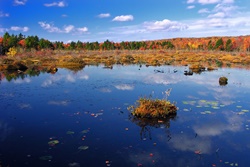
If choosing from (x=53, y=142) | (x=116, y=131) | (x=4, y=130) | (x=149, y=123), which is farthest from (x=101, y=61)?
(x=53, y=142)

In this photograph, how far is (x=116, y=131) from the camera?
13633 millimetres

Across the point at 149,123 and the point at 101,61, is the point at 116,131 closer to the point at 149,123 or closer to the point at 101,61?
the point at 149,123

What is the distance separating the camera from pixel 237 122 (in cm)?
1517

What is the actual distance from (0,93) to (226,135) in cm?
1983

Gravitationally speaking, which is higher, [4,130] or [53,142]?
[4,130]

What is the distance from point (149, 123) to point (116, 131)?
7.65ft

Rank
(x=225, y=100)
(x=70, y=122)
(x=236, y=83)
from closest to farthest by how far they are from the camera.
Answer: (x=70, y=122) < (x=225, y=100) < (x=236, y=83)

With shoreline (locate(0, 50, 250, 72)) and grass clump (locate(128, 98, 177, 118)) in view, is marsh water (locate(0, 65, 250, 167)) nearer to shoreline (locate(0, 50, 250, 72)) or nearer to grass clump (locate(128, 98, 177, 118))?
grass clump (locate(128, 98, 177, 118))

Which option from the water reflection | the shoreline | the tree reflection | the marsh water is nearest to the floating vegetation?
the marsh water

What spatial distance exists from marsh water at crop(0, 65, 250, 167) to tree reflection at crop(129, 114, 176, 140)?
0.06 metres

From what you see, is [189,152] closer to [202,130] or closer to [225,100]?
[202,130]

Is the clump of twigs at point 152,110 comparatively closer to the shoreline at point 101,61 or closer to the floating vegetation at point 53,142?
the floating vegetation at point 53,142

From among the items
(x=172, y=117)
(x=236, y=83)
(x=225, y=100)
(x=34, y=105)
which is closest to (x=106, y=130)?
(x=172, y=117)

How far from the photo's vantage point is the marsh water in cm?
1042
